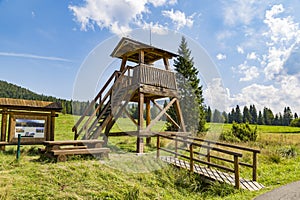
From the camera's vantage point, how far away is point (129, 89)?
1242 centimetres

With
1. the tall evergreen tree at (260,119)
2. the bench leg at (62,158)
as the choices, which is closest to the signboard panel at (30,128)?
the bench leg at (62,158)

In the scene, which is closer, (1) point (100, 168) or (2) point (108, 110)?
(1) point (100, 168)

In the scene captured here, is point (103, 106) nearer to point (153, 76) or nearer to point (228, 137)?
point (153, 76)

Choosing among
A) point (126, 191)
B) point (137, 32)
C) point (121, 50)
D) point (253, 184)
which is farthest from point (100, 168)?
point (121, 50)

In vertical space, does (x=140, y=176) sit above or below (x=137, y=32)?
below

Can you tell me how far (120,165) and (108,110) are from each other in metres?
5.08

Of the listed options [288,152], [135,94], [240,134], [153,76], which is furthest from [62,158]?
[240,134]

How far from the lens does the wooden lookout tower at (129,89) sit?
11992 mm

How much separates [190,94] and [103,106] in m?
13.6

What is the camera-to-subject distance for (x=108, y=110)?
42.9 feet

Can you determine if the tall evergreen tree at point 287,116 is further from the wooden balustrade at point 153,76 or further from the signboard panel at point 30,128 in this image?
the signboard panel at point 30,128

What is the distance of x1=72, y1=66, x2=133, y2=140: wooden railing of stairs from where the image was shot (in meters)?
12.5

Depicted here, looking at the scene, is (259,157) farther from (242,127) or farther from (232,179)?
(242,127)

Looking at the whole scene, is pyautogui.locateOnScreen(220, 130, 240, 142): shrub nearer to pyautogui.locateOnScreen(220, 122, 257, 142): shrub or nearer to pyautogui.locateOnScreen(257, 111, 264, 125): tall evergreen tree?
pyautogui.locateOnScreen(220, 122, 257, 142): shrub
